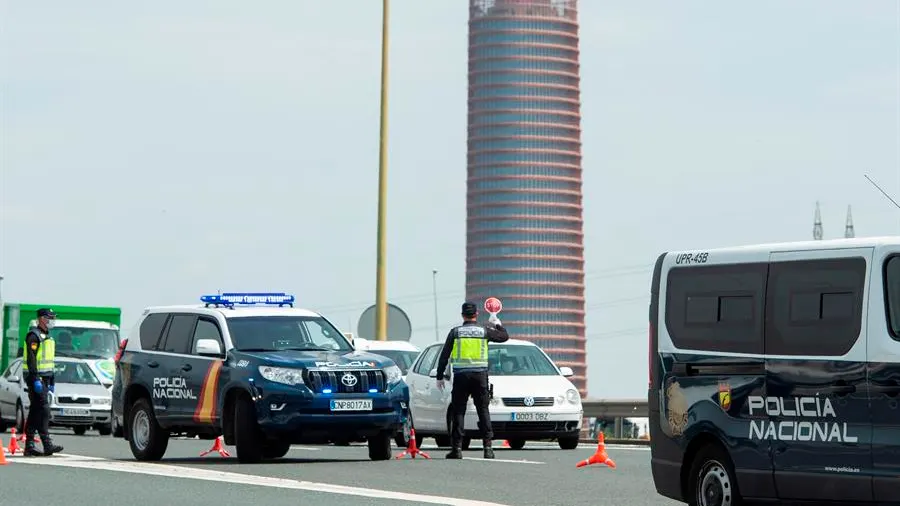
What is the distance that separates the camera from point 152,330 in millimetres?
22891

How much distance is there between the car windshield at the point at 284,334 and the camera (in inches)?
847

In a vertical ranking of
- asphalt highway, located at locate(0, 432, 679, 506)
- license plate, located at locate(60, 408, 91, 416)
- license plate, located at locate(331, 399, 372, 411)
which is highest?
license plate, located at locate(60, 408, 91, 416)

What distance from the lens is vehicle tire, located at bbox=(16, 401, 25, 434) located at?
Result: 1359 inches

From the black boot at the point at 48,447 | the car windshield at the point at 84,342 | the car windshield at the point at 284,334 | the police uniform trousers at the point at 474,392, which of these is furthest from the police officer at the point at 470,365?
the car windshield at the point at 84,342

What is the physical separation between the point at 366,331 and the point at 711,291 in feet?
70.9

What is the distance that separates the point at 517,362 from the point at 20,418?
12.7 meters

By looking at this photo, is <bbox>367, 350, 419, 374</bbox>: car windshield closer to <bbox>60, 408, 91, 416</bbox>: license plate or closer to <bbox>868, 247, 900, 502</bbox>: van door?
<bbox>60, 408, 91, 416</bbox>: license plate

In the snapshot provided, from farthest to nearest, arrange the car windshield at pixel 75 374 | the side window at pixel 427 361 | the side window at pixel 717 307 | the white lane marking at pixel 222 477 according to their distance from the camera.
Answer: the car windshield at pixel 75 374 → the side window at pixel 427 361 → the white lane marking at pixel 222 477 → the side window at pixel 717 307

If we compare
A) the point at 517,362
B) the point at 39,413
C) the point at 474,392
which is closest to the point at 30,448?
the point at 39,413

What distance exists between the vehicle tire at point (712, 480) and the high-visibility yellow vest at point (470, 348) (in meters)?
8.81

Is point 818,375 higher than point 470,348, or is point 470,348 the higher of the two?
point 470,348

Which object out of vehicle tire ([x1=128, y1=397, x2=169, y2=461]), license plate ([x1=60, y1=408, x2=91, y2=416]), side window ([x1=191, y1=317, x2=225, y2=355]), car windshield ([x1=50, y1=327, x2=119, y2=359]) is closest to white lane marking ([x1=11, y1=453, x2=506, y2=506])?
vehicle tire ([x1=128, y1=397, x2=169, y2=461])

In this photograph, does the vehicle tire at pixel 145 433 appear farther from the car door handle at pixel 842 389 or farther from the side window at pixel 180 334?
the car door handle at pixel 842 389

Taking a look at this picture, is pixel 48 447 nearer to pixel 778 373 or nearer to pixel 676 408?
pixel 676 408
